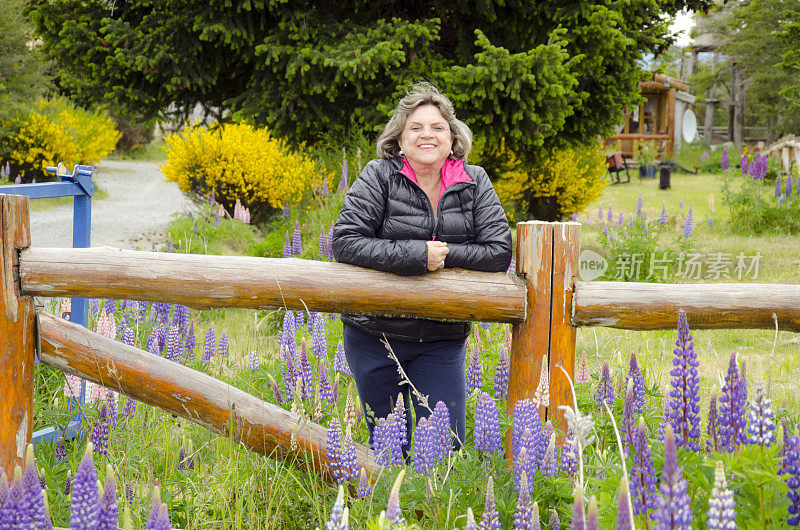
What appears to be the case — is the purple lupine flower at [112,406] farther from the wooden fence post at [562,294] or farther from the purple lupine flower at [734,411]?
the purple lupine flower at [734,411]

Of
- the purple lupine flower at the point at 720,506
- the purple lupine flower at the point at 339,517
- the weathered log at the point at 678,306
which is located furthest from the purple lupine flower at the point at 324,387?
the purple lupine flower at the point at 720,506

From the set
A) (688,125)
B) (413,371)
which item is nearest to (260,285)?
(413,371)

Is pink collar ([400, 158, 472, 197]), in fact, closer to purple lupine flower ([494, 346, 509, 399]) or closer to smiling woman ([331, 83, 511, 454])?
smiling woman ([331, 83, 511, 454])

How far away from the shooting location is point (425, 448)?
6.91ft

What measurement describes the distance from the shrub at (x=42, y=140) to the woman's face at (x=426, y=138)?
1285cm

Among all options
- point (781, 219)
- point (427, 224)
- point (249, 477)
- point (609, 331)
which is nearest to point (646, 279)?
point (609, 331)

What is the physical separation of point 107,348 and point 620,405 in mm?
2410

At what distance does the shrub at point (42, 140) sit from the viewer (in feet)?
48.9

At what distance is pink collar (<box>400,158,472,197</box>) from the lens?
3.07 meters

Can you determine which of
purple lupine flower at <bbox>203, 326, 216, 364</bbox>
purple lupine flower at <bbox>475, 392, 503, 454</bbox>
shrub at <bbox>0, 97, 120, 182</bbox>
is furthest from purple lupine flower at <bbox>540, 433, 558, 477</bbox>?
shrub at <bbox>0, 97, 120, 182</bbox>

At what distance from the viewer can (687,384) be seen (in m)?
1.76

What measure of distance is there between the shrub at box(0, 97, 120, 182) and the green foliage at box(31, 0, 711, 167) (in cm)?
629

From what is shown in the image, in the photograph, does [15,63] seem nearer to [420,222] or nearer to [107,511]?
[420,222]

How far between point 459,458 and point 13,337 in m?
1.75
